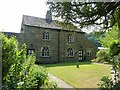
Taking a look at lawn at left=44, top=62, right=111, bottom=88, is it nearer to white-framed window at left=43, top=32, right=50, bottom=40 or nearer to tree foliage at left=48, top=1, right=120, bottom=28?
tree foliage at left=48, top=1, right=120, bottom=28

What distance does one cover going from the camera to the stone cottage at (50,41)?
2344cm

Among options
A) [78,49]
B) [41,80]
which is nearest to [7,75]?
[41,80]

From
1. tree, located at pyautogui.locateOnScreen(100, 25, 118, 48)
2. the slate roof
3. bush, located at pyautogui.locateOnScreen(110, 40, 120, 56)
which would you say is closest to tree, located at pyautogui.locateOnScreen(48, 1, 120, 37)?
bush, located at pyautogui.locateOnScreen(110, 40, 120, 56)

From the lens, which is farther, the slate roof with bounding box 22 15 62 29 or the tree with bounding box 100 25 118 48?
the slate roof with bounding box 22 15 62 29

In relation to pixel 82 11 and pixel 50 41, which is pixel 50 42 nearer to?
pixel 50 41

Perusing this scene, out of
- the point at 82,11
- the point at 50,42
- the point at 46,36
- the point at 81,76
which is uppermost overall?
the point at 46,36

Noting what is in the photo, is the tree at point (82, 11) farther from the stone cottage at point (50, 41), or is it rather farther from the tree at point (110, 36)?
the stone cottage at point (50, 41)

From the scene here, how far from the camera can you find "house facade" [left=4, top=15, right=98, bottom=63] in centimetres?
2344

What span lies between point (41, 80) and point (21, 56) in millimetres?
1822

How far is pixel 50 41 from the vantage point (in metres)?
25.2

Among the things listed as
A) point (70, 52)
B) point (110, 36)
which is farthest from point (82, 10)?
point (70, 52)

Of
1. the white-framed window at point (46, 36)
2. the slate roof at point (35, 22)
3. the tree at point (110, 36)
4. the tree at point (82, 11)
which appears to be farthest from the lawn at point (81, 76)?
the white-framed window at point (46, 36)

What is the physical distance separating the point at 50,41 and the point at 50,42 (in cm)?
12

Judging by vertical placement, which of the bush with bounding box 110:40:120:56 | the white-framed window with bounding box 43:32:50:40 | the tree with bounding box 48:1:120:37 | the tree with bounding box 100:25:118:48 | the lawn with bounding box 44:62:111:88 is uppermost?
the white-framed window with bounding box 43:32:50:40
